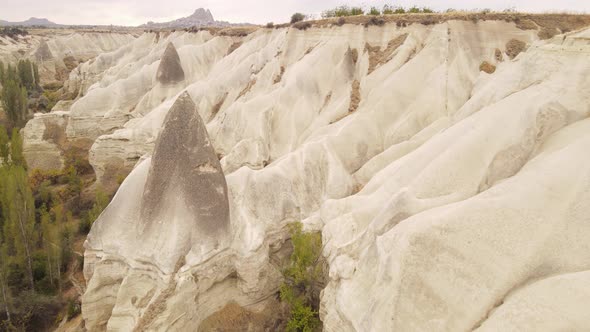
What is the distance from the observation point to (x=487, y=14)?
16.8 meters

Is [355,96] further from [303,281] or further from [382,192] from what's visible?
[303,281]

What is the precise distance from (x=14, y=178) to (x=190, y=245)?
9.40 meters

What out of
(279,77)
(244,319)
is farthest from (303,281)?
(279,77)

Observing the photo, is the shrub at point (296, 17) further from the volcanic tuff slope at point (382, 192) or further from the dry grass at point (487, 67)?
the dry grass at point (487, 67)

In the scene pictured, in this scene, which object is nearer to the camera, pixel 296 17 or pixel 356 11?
pixel 356 11

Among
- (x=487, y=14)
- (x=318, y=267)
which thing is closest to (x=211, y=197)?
(x=318, y=267)

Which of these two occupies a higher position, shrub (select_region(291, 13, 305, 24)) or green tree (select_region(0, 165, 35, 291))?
shrub (select_region(291, 13, 305, 24))

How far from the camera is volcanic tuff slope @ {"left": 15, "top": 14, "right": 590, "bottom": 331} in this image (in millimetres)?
6781

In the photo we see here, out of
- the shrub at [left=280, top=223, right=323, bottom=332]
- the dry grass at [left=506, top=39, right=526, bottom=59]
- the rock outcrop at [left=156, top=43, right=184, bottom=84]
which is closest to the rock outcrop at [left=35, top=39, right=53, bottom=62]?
the rock outcrop at [left=156, top=43, right=184, bottom=84]

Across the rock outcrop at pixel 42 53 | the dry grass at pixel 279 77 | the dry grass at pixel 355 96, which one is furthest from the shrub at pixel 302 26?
the rock outcrop at pixel 42 53

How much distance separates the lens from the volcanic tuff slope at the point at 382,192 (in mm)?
6781

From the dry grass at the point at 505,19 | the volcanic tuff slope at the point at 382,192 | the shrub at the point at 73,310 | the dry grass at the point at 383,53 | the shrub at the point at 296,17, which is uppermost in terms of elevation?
the shrub at the point at 296,17

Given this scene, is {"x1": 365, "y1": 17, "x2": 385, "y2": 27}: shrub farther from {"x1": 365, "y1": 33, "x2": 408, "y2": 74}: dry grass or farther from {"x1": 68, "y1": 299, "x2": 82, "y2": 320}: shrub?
{"x1": 68, "y1": 299, "x2": 82, "y2": 320}: shrub

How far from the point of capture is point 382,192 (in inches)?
425
